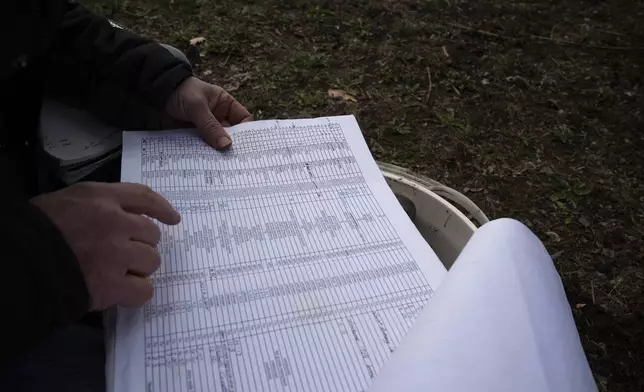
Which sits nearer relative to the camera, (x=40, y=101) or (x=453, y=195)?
(x=40, y=101)

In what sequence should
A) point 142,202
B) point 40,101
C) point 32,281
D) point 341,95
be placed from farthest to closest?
point 341,95
point 40,101
point 142,202
point 32,281

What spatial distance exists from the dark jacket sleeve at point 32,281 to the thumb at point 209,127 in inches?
12.4

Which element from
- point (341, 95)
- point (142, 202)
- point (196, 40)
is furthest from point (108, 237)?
point (196, 40)

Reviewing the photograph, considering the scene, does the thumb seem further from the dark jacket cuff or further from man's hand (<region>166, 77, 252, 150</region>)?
the dark jacket cuff

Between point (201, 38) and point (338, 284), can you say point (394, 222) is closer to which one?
point (338, 284)

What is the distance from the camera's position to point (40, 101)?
0.68 meters

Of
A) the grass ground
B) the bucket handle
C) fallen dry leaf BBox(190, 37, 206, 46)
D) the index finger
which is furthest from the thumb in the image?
fallen dry leaf BBox(190, 37, 206, 46)

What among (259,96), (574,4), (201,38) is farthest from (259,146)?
(574,4)

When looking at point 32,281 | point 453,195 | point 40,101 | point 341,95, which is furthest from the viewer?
point 341,95

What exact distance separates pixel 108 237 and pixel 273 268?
0.58ft

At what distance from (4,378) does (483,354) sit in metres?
0.46

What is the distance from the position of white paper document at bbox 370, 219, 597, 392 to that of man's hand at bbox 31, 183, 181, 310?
9.5 inches

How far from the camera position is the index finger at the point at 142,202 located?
0.54m

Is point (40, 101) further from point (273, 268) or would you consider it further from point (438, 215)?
point (438, 215)
